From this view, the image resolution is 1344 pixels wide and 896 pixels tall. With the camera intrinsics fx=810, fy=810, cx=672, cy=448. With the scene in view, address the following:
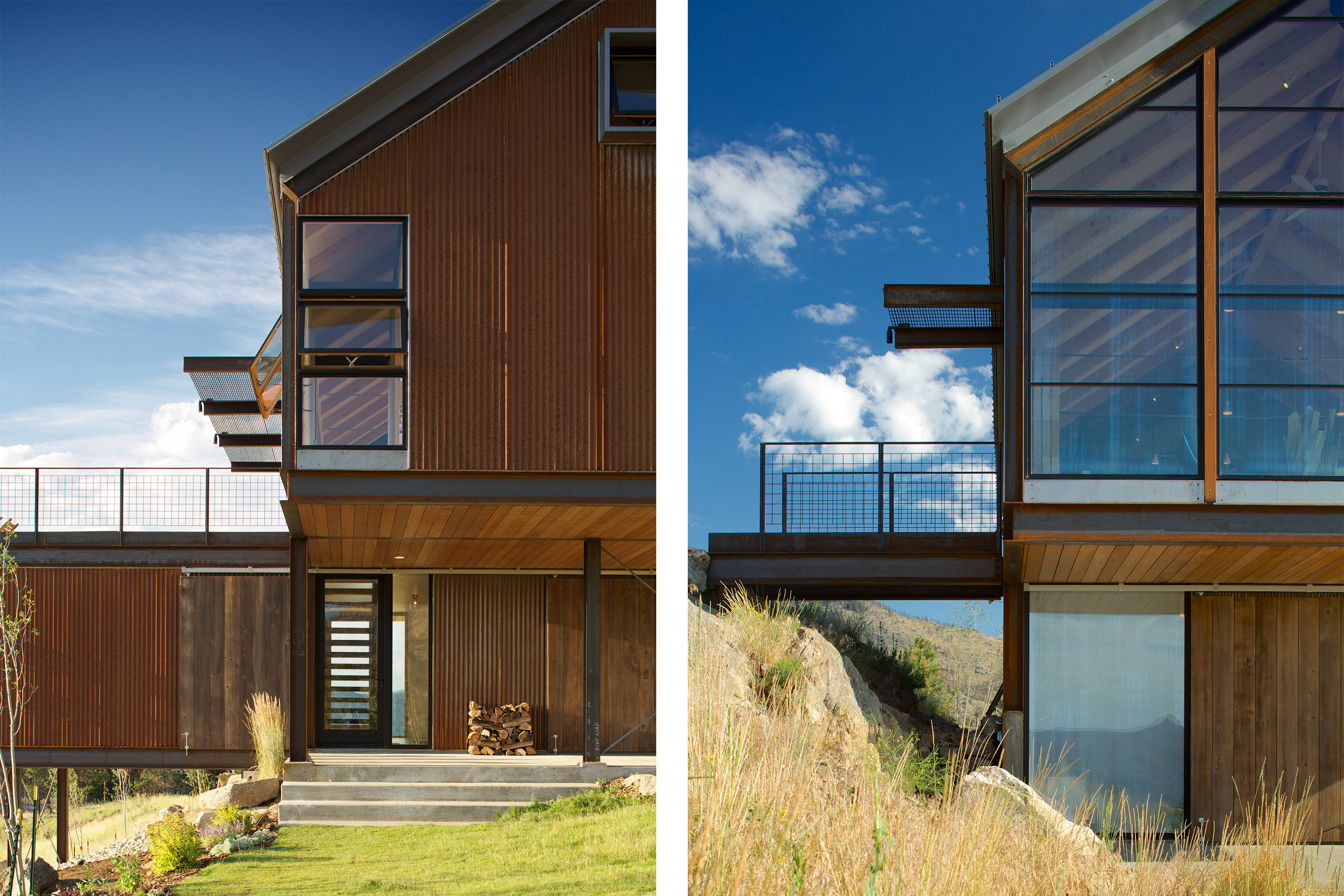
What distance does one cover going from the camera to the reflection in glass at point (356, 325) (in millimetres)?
6426

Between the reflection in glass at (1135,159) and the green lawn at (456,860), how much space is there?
509 cm

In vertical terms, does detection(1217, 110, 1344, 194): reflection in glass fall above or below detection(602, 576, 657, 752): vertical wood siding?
above

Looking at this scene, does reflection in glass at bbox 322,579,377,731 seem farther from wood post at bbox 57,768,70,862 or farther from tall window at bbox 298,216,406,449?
tall window at bbox 298,216,406,449

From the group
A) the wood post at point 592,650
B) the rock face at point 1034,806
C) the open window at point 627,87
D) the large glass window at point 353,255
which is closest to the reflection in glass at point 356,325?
the large glass window at point 353,255

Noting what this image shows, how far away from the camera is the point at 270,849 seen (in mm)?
6285

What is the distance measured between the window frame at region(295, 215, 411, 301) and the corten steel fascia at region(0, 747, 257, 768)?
6012 mm

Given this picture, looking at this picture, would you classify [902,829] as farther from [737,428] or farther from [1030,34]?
[1030,34]

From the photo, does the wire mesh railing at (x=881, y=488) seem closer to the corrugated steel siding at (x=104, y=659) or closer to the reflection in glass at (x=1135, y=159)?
the reflection in glass at (x=1135, y=159)

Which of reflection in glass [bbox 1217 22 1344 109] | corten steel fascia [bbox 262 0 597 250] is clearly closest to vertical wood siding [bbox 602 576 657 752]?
corten steel fascia [bbox 262 0 597 250]

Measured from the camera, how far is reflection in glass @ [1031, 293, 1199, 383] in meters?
4.95

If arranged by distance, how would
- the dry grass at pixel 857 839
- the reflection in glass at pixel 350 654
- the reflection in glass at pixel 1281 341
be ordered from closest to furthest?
1. the dry grass at pixel 857 839
2. the reflection in glass at pixel 1281 341
3. the reflection in glass at pixel 350 654

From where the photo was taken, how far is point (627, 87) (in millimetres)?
6801

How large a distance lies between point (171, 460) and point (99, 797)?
979 centimetres

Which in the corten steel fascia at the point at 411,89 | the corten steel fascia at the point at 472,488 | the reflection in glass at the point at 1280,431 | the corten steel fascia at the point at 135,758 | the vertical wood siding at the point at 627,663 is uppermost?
the corten steel fascia at the point at 411,89
